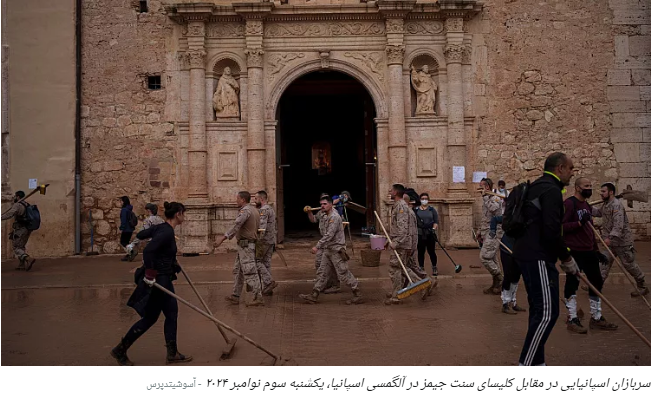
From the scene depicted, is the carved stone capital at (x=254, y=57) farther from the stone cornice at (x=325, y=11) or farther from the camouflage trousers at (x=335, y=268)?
the camouflage trousers at (x=335, y=268)

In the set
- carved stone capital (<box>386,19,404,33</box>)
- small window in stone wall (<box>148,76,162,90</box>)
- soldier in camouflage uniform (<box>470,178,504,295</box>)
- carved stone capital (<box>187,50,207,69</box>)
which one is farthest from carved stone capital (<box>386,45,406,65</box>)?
soldier in camouflage uniform (<box>470,178,504,295</box>)

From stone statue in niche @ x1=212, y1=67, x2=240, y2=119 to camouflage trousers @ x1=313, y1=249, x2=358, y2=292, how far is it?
663 cm

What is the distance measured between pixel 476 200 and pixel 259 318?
8014 mm

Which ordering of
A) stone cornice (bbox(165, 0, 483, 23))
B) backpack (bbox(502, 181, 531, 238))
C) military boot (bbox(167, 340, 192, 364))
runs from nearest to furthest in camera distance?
backpack (bbox(502, 181, 531, 238)), military boot (bbox(167, 340, 192, 364)), stone cornice (bbox(165, 0, 483, 23))

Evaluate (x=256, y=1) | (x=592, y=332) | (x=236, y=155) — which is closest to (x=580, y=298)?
(x=592, y=332)

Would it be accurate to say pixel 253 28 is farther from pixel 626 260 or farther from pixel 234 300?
pixel 626 260

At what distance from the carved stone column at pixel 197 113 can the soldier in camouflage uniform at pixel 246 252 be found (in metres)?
5.53

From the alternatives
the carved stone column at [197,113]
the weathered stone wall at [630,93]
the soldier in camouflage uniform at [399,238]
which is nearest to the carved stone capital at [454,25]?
the weathered stone wall at [630,93]

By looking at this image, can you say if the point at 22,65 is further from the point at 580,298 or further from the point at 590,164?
the point at 590,164

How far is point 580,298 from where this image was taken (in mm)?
8242

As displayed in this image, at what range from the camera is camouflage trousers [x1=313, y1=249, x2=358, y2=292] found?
809 centimetres

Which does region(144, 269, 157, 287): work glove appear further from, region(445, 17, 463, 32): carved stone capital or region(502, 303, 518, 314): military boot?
region(445, 17, 463, 32): carved stone capital

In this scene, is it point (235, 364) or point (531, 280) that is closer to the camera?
point (531, 280)

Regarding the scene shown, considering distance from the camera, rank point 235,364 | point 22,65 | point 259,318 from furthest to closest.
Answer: point 22,65 → point 259,318 → point 235,364
